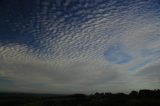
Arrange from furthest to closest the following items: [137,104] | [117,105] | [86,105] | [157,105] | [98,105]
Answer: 1. [86,105]
2. [98,105]
3. [117,105]
4. [137,104]
5. [157,105]

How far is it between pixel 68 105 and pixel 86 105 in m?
4.06

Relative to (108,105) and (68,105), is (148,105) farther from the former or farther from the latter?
(68,105)

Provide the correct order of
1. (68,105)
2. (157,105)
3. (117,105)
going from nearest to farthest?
(157,105)
(117,105)
(68,105)

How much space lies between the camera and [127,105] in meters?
18.8

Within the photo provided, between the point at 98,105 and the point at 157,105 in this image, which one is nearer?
the point at 157,105

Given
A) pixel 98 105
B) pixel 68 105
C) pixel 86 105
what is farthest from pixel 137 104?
pixel 68 105

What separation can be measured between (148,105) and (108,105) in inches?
212

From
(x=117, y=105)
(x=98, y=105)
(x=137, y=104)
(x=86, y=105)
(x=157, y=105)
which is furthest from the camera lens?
(x=86, y=105)

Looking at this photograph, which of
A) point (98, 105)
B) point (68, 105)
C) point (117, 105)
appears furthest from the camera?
point (68, 105)

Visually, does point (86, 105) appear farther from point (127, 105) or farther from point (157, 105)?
point (157, 105)

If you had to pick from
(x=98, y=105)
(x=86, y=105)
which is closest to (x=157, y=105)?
(x=98, y=105)

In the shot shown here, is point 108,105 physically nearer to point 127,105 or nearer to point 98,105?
point 98,105

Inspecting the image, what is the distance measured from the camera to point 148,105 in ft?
57.9

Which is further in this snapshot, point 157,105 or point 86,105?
point 86,105
